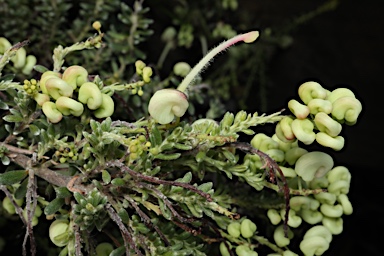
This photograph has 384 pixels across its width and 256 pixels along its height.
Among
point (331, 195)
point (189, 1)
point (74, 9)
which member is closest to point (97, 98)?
point (331, 195)

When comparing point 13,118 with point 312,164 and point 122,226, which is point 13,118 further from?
point 312,164

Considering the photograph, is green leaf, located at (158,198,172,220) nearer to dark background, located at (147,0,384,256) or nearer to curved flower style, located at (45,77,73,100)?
curved flower style, located at (45,77,73,100)

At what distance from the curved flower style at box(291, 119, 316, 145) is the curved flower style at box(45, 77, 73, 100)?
0.17 meters

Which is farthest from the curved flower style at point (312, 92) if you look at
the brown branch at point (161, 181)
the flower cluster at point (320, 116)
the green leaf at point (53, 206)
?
the green leaf at point (53, 206)

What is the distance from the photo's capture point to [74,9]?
856 millimetres

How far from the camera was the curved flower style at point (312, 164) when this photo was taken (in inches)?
17.2

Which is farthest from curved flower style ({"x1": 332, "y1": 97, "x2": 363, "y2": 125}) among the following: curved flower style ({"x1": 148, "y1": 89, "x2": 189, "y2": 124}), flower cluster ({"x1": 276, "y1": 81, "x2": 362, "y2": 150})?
curved flower style ({"x1": 148, "y1": 89, "x2": 189, "y2": 124})

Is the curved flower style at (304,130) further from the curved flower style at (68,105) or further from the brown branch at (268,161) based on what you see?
the curved flower style at (68,105)

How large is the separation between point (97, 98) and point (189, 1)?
61cm

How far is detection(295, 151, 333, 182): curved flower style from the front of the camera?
0.44m

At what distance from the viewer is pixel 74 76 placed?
1.39 ft

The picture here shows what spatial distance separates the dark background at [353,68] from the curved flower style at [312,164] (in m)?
1.03

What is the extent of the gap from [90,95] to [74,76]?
0.8 inches

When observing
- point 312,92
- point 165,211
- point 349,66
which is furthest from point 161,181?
point 349,66
